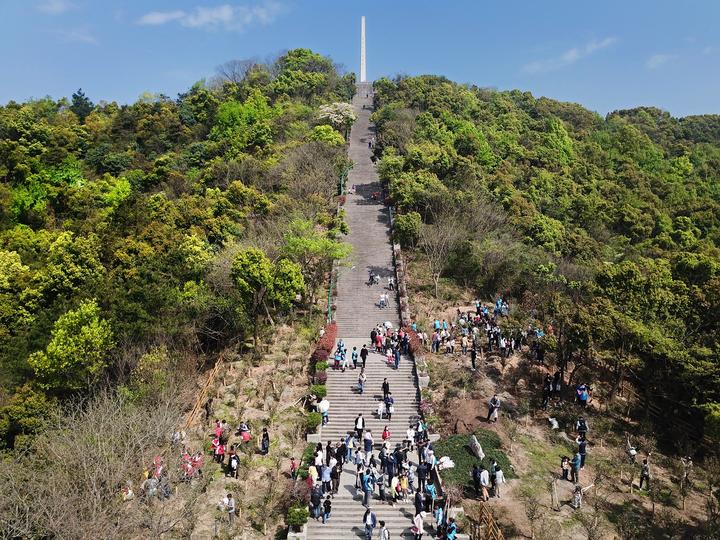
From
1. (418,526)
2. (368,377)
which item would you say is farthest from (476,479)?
(368,377)

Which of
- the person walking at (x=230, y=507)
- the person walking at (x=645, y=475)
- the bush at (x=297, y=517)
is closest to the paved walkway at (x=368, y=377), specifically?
the bush at (x=297, y=517)

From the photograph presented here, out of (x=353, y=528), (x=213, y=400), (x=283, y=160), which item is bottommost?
(x=353, y=528)

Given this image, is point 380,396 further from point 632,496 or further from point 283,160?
point 283,160

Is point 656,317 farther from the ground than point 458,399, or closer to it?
farther from the ground

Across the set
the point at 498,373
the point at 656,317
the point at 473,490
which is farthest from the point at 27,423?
the point at 656,317

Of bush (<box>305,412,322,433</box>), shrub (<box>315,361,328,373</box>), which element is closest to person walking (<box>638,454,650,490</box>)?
bush (<box>305,412,322,433</box>)

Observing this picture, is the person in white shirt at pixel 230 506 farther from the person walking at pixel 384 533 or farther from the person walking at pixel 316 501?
the person walking at pixel 384 533

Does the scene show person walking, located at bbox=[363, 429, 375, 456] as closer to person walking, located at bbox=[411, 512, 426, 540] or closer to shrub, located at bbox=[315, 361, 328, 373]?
person walking, located at bbox=[411, 512, 426, 540]
